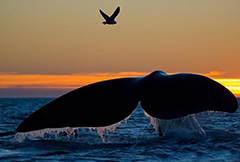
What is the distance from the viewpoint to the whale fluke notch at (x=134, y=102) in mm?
6430

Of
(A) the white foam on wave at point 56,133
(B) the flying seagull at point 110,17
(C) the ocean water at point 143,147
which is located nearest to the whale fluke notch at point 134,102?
(A) the white foam on wave at point 56,133

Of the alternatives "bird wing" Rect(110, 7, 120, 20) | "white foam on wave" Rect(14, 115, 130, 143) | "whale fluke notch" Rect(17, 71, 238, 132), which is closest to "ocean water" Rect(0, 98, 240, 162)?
"white foam on wave" Rect(14, 115, 130, 143)

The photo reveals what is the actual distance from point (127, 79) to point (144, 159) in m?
1.59

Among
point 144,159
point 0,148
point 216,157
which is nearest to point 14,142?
point 0,148

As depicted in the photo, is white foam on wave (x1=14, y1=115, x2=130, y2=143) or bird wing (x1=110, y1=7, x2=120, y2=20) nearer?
white foam on wave (x1=14, y1=115, x2=130, y2=143)

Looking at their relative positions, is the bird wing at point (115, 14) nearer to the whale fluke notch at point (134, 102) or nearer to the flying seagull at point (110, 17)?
the flying seagull at point (110, 17)

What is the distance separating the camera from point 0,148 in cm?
791

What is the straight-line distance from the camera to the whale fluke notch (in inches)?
253

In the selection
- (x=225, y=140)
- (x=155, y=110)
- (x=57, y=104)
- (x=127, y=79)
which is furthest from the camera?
(x=225, y=140)

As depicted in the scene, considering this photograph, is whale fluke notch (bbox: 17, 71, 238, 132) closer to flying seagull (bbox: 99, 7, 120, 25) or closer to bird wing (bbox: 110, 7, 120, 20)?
flying seagull (bbox: 99, 7, 120, 25)

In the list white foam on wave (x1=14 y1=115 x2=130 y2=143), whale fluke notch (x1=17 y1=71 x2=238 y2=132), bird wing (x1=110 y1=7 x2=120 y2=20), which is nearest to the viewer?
whale fluke notch (x1=17 y1=71 x2=238 y2=132)

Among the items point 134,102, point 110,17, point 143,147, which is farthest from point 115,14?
point 134,102

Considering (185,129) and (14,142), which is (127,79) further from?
(14,142)

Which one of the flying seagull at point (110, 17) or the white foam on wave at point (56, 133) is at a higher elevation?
the flying seagull at point (110, 17)
